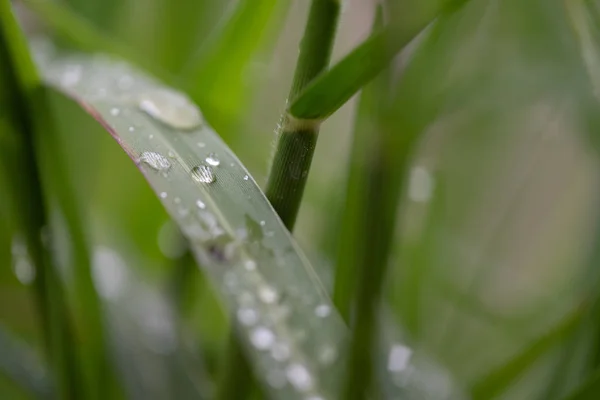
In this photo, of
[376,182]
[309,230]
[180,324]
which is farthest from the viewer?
[309,230]

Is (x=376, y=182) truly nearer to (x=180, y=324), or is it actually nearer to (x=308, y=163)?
(x=308, y=163)

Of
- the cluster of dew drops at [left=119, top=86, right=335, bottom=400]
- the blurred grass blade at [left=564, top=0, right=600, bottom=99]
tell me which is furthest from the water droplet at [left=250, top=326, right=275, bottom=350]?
the blurred grass blade at [left=564, top=0, right=600, bottom=99]

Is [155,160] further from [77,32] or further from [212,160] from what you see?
[77,32]

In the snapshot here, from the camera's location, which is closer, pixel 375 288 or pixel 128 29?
pixel 375 288

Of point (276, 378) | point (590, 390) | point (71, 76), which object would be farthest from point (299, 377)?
point (71, 76)

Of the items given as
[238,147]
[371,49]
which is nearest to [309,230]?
[238,147]

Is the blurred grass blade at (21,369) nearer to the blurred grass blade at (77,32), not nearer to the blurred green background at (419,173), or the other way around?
the blurred green background at (419,173)
